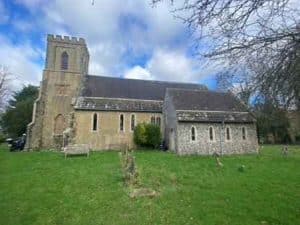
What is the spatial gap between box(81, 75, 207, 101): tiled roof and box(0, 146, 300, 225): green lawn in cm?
1743

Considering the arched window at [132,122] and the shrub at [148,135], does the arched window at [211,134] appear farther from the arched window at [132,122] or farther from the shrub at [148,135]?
the arched window at [132,122]

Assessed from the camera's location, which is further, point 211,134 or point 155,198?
point 211,134

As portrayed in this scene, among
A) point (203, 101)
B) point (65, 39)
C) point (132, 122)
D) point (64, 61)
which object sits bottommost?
point (132, 122)

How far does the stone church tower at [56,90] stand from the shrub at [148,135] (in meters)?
9.10

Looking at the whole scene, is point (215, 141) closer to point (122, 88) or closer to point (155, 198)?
point (122, 88)

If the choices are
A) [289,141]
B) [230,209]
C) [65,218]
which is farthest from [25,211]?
[289,141]

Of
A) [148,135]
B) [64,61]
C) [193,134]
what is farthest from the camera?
[64,61]

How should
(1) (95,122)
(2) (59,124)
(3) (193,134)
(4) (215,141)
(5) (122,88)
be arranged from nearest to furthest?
1. (3) (193,134)
2. (4) (215,141)
3. (1) (95,122)
4. (2) (59,124)
5. (5) (122,88)

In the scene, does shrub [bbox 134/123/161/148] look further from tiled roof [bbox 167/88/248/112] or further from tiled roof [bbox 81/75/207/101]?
tiled roof [bbox 81/75/207/101]

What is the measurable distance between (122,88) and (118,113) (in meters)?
4.83

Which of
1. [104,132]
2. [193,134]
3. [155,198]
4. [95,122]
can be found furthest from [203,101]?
[155,198]

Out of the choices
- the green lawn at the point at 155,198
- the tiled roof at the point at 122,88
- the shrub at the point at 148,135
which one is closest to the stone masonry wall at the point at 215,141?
the shrub at the point at 148,135

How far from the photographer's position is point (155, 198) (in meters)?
9.05

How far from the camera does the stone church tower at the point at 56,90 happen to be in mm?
29609
